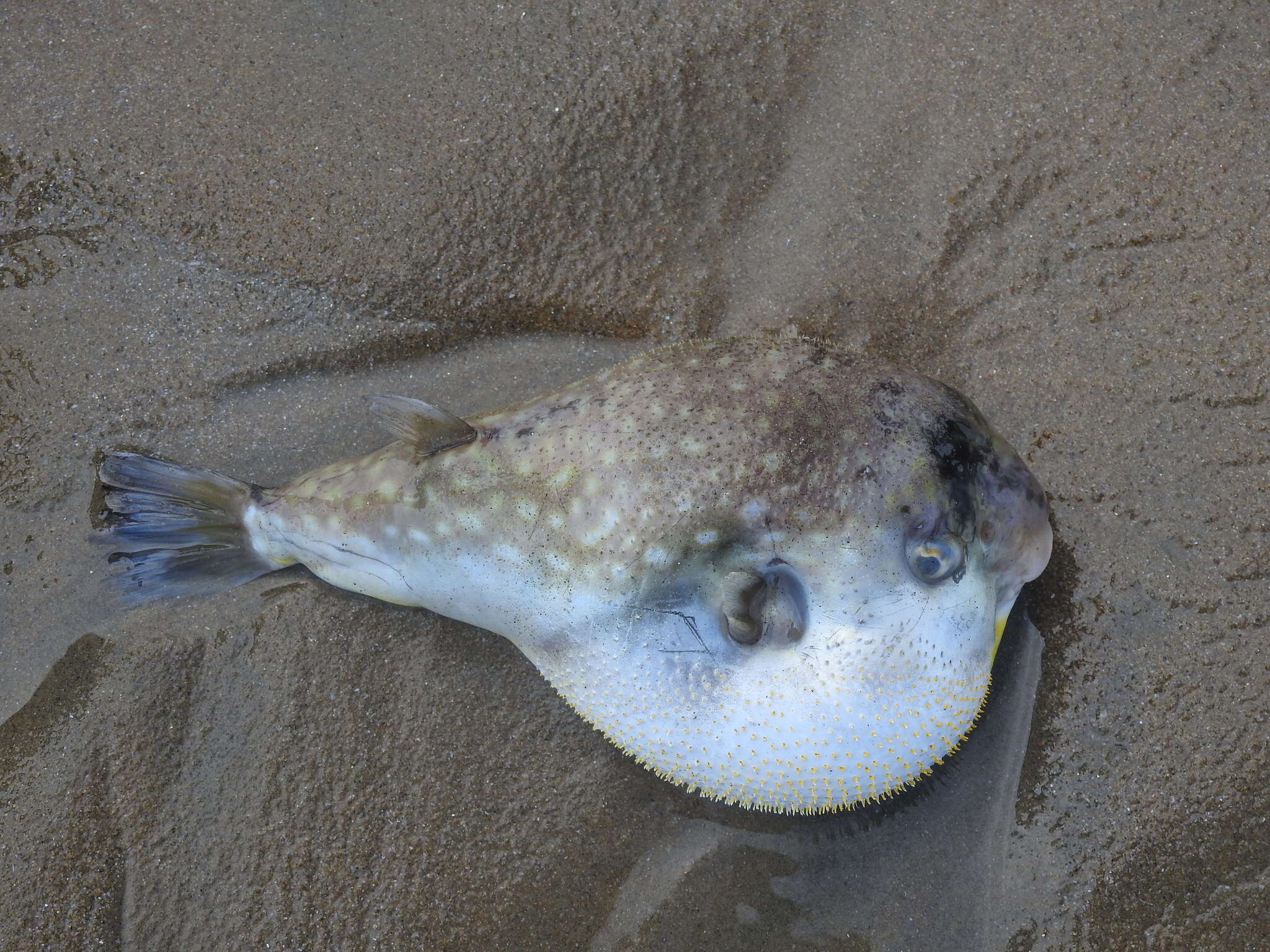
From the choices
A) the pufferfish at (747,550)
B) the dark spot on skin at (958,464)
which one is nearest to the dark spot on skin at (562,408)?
the pufferfish at (747,550)

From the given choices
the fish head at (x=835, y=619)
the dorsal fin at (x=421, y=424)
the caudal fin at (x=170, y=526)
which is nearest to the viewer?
the fish head at (x=835, y=619)

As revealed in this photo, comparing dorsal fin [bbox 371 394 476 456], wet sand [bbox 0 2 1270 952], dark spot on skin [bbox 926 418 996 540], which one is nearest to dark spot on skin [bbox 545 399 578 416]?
dorsal fin [bbox 371 394 476 456]

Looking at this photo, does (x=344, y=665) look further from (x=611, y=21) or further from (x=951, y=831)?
(x=611, y=21)

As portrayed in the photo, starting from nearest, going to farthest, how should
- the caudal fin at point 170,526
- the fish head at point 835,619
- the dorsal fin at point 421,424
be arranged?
1. the fish head at point 835,619
2. the dorsal fin at point 421,424
3. the caudal fin at point 170,526

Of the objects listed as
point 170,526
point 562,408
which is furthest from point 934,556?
point 170,526

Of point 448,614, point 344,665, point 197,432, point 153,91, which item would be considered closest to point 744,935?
point 448,614

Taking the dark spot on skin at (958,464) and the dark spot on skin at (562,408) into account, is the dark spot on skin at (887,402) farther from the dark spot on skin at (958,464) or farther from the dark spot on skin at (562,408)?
the dark spot on skin at (562,408)

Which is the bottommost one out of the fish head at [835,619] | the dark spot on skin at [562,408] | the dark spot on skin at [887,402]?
the fish head at [835,619]
